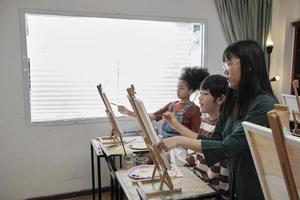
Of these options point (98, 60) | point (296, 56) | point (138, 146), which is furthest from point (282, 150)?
point (296, 56)

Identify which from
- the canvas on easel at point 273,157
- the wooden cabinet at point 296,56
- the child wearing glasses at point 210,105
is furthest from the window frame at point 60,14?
the canvas on easel at point 273,157

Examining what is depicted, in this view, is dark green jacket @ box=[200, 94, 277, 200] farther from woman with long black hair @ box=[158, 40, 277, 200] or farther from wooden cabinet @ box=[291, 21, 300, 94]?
wooden cabinet @ box=[291, 21, 300, 94]

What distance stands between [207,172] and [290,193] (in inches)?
41.4

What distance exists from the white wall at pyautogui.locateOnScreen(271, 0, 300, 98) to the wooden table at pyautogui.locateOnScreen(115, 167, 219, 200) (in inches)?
108

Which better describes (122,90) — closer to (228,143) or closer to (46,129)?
(46,129)

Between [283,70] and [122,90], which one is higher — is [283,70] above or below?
above

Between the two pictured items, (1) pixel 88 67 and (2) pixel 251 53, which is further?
(1) pixel 88 67

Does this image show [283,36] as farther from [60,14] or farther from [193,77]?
[60,14]

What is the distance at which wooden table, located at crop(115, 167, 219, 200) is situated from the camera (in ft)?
4.66

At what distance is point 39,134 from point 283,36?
3.33 meters

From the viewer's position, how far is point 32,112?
2.83 meters

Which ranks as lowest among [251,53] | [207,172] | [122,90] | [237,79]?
[207,172]

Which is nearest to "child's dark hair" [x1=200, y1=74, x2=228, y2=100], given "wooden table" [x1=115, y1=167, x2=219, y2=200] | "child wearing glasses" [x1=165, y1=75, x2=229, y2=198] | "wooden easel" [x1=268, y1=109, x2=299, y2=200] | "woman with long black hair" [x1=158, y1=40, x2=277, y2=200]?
"child wearing glasses" [x1=165, y1=75, x2=229, y2=198]

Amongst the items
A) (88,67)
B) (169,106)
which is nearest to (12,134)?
(88,67)
